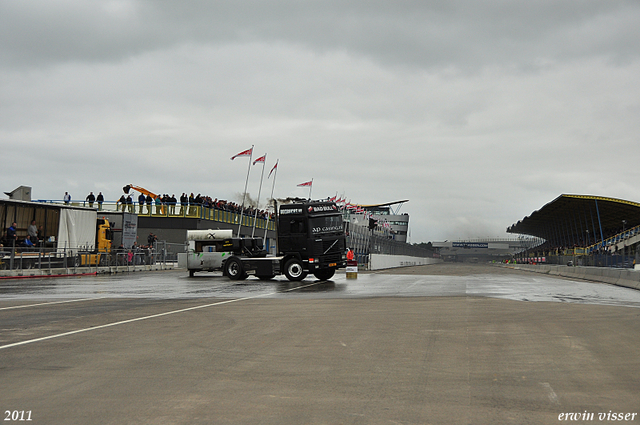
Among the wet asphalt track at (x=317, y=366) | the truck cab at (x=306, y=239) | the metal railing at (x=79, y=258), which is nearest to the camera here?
the wet asphalt track at (x=317, y=366)

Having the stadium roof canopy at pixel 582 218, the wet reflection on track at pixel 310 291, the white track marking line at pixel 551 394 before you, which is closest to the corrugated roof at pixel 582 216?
the stadium roof canopy at pixel 582 218

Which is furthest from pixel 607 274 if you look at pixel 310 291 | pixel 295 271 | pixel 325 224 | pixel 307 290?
pixel 310 291

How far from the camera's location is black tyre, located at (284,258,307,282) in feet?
84.8

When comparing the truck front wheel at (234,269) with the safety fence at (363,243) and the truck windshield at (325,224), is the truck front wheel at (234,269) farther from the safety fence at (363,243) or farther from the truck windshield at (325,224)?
the safety fence at (363,243)

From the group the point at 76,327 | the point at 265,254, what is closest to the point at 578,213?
the point at 265,254

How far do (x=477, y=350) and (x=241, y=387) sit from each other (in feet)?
11.4

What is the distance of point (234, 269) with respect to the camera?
2752 cm

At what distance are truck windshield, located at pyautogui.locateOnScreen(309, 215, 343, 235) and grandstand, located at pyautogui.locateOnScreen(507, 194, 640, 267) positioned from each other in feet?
56.7

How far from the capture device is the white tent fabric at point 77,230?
3212 centimetres

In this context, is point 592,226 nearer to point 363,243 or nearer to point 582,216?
point 582,216

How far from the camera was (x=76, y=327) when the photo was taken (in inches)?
389

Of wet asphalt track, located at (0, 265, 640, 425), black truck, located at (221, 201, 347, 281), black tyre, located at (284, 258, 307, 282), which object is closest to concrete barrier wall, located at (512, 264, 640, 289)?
black truck, located at (221, 201, 347, 281)

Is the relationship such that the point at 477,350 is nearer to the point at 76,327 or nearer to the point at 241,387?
the point at 241,387

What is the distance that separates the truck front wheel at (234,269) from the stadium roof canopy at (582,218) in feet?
158
